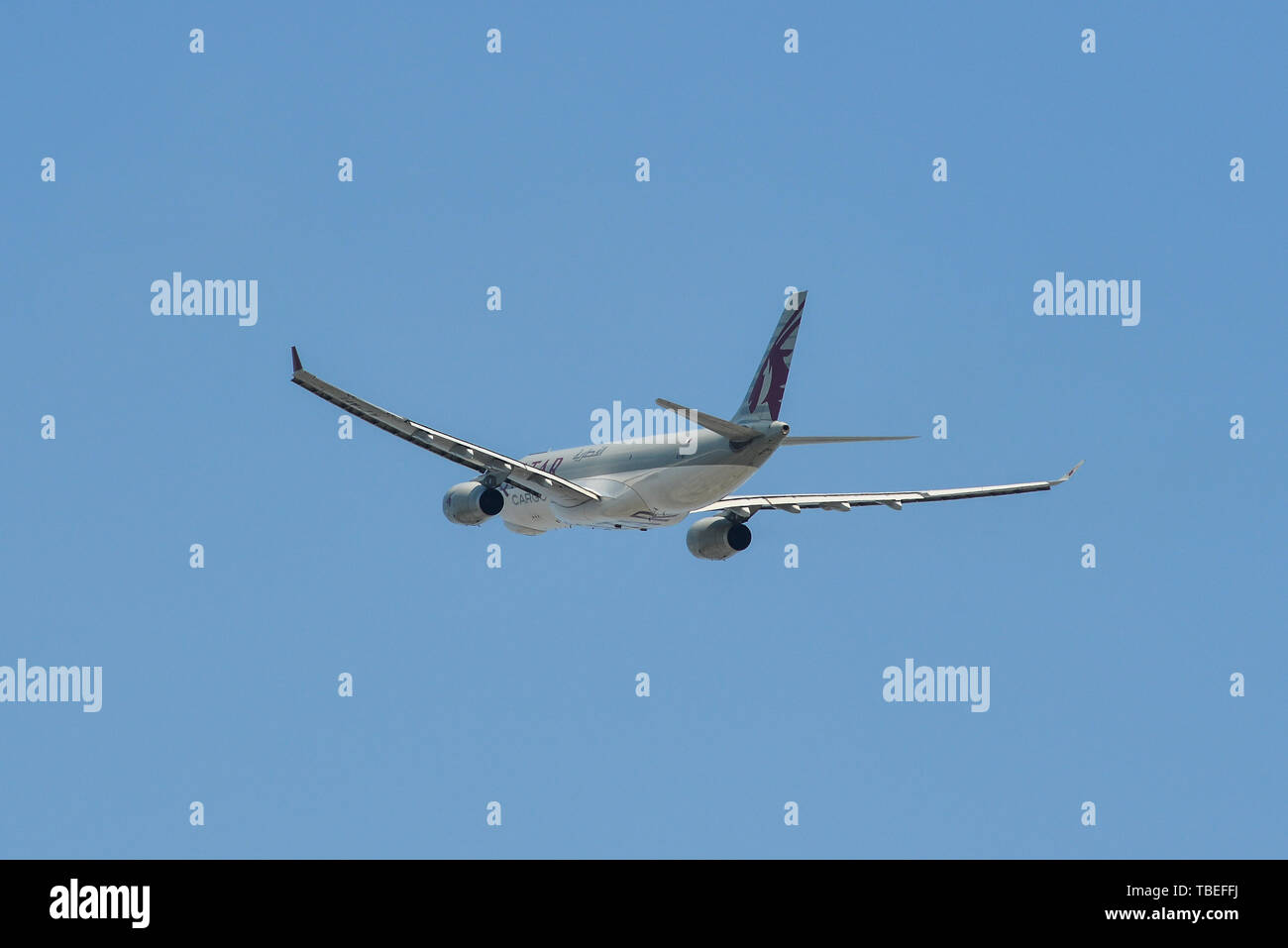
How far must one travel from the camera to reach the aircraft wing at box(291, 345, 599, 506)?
55969 mm

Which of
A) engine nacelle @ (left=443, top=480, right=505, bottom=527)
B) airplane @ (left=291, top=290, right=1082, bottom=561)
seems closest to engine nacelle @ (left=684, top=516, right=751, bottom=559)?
airplane @ (left=291, top=290, right=1082, bottom=561)

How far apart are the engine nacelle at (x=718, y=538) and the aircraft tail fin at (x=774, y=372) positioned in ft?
20.7

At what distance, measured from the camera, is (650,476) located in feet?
197

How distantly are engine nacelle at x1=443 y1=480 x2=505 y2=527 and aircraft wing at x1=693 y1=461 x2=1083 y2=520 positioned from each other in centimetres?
720

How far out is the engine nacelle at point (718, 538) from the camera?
64.4 metres

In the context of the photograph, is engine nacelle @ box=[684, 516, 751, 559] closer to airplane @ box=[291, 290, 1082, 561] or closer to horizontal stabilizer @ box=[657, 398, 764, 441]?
airplane @ box=[291, 290, 1082, 561]

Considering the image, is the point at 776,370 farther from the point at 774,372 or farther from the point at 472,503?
the point at 472,503

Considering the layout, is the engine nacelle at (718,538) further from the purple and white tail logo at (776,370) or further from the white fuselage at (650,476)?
the purple and white tail logo at (776,370)

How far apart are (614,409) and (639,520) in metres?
4.50

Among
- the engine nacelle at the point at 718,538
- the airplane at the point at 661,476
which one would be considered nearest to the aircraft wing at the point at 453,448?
the airplane at the point at 661,476

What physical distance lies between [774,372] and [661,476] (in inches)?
195

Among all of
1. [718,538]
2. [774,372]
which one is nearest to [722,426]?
[774,372]

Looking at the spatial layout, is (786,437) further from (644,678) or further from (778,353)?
A: (644,678)
